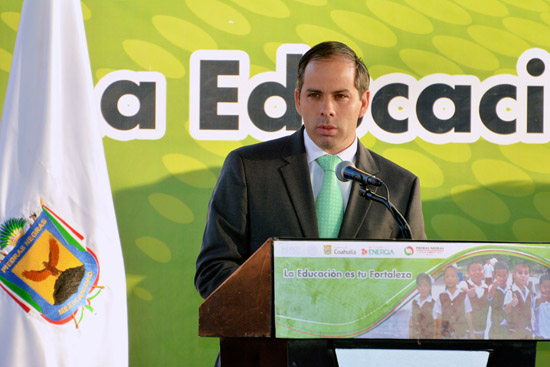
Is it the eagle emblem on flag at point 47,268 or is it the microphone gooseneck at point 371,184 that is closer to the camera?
the microphone gooseneck at point 371,184

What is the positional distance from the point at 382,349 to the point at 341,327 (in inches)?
4.7

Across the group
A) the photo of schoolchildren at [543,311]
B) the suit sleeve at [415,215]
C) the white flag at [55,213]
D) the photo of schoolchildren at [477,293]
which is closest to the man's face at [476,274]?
the photo of schoolchildren at [477,293]

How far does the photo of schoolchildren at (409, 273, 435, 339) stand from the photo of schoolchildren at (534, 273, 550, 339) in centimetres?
22

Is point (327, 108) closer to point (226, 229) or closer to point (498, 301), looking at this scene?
point (226, 229)

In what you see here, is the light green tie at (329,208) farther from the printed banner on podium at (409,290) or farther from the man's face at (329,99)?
the printed banner on podium at (409,290)

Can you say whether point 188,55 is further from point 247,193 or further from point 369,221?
point 369,221

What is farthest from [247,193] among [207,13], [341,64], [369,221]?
[207,13]

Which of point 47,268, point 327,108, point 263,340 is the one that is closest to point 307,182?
point 327,108

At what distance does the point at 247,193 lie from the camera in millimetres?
2096

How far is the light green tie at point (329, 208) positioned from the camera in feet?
6.55

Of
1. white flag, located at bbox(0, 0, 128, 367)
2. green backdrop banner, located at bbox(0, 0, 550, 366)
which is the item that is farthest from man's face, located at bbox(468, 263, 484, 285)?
green backdrop banner, located at bbox(0, 0, 550, 366)

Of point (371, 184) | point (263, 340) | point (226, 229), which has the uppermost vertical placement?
point (371, 184)

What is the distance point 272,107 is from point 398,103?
646 mm

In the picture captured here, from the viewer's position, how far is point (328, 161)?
2.14 m
